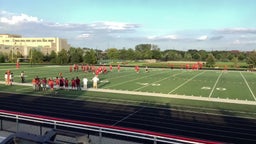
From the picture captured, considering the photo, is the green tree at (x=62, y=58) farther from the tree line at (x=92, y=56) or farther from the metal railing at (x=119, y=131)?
the metal railing at (x=119, y=131)

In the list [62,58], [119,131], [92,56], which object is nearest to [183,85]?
[119,131]

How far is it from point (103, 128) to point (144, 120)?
20.6ft

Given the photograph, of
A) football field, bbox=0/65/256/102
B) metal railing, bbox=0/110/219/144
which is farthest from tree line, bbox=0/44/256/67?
metal railing, bbox=0/110/219/144

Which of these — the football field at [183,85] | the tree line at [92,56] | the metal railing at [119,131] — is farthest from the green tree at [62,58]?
the metal railing at [119,131]

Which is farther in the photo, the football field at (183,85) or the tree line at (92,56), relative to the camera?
the tree line at (92,56)

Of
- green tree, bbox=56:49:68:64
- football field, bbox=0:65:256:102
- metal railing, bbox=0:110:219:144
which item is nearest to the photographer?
metal railing, bbox=0:110:219:144

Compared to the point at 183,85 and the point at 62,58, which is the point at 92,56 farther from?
the point at 183,85

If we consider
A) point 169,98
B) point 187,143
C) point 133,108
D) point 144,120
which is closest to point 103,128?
point 187,143

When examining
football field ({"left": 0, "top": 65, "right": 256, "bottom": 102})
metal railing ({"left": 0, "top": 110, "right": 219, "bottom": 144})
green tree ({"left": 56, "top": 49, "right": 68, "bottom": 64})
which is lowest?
football field ({"left": 0, "top": 65, "right": 256, "bottom": 102})

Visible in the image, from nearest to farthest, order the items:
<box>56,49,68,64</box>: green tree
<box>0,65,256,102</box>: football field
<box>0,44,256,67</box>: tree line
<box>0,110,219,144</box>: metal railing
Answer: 1. <box>0,110,219,144</box>: metal railing
2. <box>0,65,256,102</box>: football field
3. <box>0,44,256,67</box>: tree line
4. <box>56,49,68,64</box>: green tree

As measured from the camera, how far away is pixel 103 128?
7828mm

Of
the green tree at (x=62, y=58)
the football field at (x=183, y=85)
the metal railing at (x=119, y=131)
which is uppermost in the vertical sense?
the green tree at (x=62, y=58)

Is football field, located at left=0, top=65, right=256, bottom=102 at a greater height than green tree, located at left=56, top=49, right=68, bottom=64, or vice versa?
green tree, located at left=56, top=49, right=68, bottom=64

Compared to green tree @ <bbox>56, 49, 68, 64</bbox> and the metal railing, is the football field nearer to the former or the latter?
the metal railing
